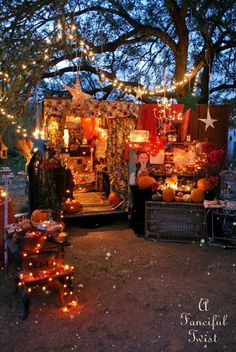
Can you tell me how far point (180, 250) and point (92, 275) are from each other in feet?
6.36

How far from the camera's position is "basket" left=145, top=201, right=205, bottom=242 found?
7.14 metres

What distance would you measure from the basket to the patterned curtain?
1786 mm

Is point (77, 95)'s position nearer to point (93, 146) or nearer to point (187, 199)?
point (187, 199)

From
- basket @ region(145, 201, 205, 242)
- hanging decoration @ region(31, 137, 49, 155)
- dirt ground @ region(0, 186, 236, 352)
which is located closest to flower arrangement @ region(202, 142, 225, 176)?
basket @ region(145, 201, 205, 242)

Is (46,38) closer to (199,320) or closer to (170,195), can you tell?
(170,195)

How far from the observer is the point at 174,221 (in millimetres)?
7234

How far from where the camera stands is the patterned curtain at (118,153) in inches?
350

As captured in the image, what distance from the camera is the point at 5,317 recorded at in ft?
14.0

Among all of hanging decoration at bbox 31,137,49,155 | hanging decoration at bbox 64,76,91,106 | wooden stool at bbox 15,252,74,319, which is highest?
hanging decoration at bbox 64,76,91,106

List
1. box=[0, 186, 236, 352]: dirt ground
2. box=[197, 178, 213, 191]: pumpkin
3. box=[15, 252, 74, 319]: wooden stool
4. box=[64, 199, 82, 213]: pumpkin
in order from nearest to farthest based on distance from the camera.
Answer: box=[0, 186, 236, 352]: dirt ground < box=[15, 252, 74, 319]: wooden stool < box=[197, 178, 213, 191]: pumpkin < box=[64, 199, 82, 213]: pumpkin

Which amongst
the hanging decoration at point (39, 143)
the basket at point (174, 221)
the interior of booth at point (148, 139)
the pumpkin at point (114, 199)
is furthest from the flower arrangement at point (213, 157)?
the hanging decoration at point (39, 143)

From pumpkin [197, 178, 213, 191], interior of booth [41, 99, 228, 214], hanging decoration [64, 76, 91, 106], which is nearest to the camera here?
pumpkin [197, 178, 213, 191]

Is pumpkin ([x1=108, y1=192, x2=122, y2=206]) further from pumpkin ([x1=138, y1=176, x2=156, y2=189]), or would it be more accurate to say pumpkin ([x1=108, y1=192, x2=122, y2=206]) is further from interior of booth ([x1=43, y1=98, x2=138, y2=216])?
pumpkin ([x1=138, y1=176, x2=156, y2=189])

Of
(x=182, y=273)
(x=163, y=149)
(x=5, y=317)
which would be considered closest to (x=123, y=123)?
(x=163, y=149)
